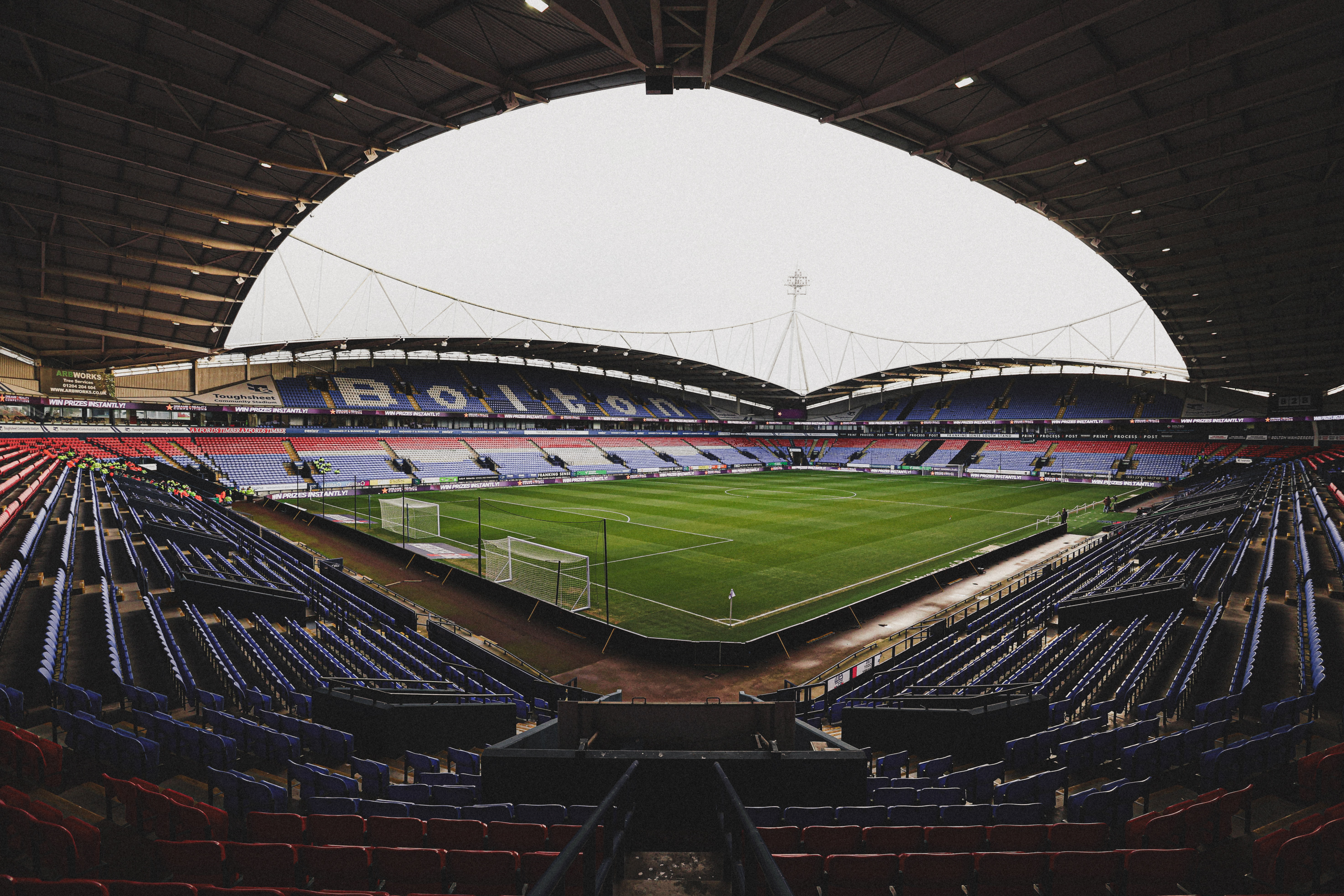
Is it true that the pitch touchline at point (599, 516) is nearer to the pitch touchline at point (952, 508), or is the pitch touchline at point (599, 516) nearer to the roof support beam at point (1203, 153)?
the pitch touchline at point (952, 508)

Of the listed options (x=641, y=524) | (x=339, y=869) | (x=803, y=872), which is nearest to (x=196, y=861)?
(x=339, y=869)

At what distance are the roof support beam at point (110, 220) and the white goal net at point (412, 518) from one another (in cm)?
1167

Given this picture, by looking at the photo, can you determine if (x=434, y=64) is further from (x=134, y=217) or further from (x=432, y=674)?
(x=134, y=217)

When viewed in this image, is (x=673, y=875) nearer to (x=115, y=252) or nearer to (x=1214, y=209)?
(x=1214, y=209)

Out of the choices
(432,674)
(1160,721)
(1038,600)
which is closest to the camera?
(1160,721)

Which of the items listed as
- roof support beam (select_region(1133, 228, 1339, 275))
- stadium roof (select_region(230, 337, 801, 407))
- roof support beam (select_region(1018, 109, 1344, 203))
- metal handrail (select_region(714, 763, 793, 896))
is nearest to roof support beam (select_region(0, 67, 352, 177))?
metal handrail (select_region(714, 763, 793, 896))

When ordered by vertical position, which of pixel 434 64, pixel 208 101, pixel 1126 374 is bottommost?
pixel 434 64

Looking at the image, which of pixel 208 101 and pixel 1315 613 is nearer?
pixel 1315 613

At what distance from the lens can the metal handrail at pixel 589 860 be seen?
78.5 inches

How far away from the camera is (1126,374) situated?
6062 cm

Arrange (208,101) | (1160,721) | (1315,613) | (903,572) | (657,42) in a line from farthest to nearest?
(903,572), (208,101), (1315,613), (657,42), (1160,721)

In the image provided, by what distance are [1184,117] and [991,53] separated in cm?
609

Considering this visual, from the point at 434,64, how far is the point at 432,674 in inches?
459

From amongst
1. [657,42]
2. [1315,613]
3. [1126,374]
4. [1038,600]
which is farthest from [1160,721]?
[1126,374]
